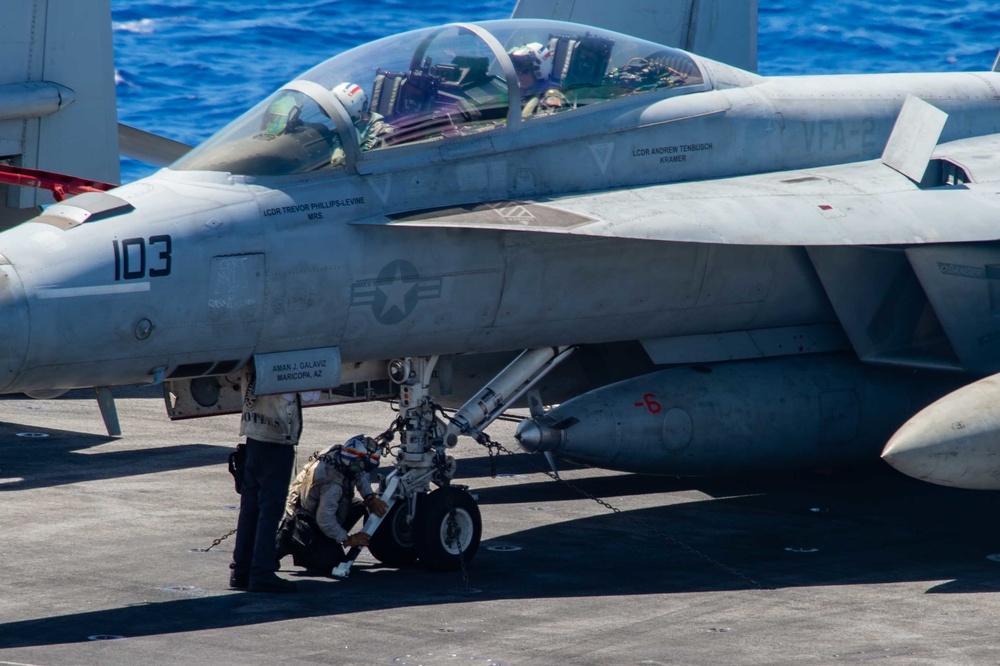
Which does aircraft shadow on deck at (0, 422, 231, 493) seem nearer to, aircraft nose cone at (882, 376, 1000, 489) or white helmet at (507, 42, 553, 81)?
white helmet at (507, 42, 553, 81)

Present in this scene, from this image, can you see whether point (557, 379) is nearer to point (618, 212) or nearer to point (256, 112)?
point (618, 212)

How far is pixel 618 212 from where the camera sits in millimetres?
9320

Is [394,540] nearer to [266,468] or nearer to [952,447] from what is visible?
[266,468]

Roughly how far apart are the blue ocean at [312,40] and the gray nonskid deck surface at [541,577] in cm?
2563

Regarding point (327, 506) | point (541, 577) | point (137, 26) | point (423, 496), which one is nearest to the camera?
point (327, 506)

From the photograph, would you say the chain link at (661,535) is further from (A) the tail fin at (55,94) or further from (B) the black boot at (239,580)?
(A) the tail fin at (55,94)

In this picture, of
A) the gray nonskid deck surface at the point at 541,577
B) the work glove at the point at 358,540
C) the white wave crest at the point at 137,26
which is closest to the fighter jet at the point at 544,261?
the work glove at the point at 358,540

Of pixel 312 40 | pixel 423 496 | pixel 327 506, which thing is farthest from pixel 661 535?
pixel 312 40

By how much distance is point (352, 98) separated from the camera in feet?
29.7

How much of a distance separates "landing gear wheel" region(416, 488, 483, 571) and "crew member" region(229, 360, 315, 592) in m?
0.97

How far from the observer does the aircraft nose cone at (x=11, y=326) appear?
7465mm

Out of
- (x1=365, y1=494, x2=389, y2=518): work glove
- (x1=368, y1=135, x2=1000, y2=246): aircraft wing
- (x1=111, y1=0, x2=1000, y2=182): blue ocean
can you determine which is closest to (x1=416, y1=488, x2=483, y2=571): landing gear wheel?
(x1=365, y1=494, x2=389, y2=518): work glove

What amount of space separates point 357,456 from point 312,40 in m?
35.6

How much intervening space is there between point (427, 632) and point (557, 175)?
344 cm
